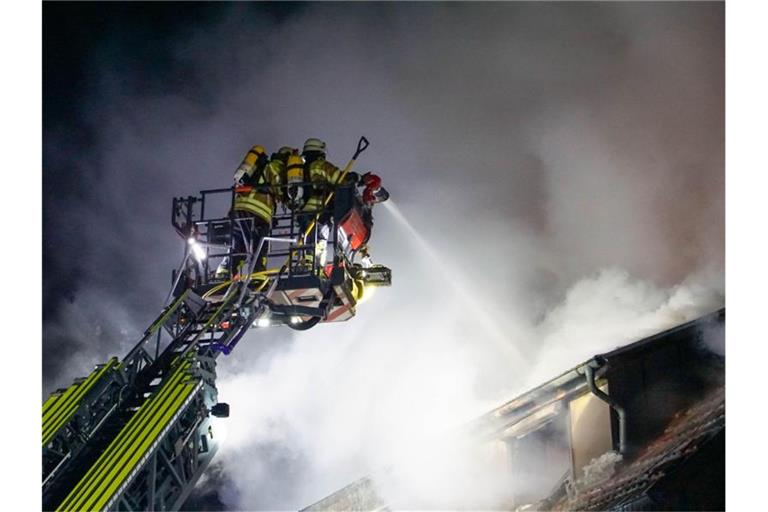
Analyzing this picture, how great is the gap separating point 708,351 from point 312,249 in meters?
4.39

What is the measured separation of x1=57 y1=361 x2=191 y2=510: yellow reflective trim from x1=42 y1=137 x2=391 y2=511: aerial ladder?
0.01 m

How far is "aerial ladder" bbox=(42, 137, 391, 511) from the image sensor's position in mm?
6070

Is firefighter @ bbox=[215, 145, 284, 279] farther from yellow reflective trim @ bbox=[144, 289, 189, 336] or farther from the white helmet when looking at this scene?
yellow reflective trim @ bbox=[144, 289, 189, 336]

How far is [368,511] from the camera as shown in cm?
1134

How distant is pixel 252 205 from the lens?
8.58 metres

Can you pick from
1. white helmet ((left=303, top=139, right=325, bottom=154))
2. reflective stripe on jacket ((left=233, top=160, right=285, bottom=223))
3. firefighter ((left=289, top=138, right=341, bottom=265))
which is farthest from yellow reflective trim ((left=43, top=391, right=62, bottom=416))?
white helmet ((left=303, top=139, right=325, bottom=154))

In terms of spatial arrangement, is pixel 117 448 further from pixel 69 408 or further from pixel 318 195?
pixel 318 195

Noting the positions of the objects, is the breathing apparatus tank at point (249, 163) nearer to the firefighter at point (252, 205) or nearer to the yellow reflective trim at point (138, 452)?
the firefighter at point (252, 205)

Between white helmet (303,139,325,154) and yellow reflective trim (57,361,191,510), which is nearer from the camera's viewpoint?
yellow reflective trim (57,361,191,510)

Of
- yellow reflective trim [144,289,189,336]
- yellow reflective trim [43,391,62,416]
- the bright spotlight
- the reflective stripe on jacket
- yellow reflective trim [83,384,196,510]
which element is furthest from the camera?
the bright spotlight

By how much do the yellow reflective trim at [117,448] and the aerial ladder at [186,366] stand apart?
0.01 meters

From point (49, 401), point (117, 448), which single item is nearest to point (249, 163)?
point (49, 401)
